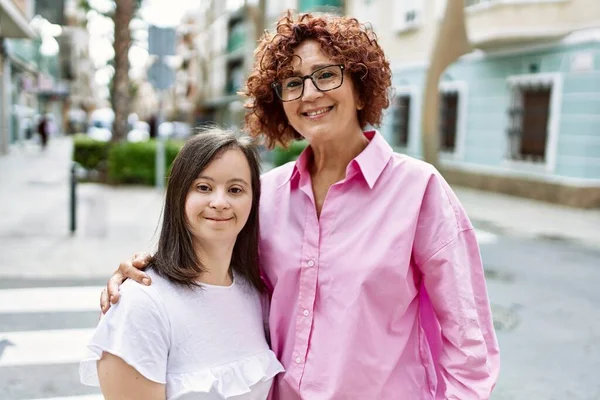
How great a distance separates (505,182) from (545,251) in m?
6.65

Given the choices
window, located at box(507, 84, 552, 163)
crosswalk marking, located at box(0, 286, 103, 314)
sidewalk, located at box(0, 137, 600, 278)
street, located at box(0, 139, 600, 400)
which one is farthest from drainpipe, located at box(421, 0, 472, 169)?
window, located at box(507, 84, 552, 163)

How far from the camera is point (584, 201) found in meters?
12.5

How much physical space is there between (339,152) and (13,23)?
18.7 meters

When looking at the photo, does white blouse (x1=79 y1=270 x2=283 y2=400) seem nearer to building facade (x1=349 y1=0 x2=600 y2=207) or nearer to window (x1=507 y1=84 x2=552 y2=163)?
building facade (x1=349 y1=0 x2=600 y2=207)

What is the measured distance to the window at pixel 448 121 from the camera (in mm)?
17375

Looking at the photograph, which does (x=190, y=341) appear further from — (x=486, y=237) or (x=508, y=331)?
(x=486, y=237)

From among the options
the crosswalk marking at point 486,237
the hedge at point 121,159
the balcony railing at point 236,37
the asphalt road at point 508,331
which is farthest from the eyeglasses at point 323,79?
the balcony railing at point 236,37

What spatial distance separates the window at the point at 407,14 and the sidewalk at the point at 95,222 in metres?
6.01

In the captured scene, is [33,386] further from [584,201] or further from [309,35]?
[584,201]

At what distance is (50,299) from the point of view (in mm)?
5492

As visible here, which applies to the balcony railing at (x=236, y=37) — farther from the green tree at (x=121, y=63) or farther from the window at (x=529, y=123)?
the window at (x=529, y=123)

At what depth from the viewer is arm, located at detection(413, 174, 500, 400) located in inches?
65.1

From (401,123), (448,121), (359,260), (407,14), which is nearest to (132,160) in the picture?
(448,121)

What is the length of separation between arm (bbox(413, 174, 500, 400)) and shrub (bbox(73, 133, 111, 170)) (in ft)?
47.4
